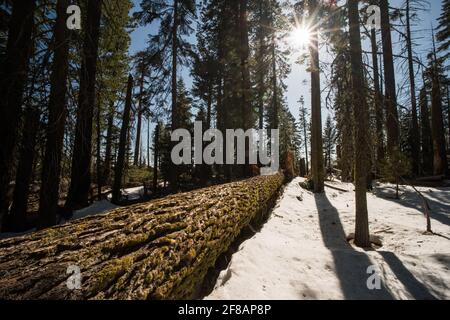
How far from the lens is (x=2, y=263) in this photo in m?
1.70

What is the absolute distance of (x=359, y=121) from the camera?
15.6ft

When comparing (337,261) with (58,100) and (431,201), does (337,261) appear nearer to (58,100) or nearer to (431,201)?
(58,100)

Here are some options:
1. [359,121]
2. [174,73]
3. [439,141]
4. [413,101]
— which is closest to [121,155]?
[174,73]

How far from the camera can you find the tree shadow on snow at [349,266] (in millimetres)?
3029

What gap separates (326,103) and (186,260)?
474 cm

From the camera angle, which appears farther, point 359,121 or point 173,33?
point 173,33

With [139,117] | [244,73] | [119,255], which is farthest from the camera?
[139,117]

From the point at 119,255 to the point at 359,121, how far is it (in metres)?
4.75

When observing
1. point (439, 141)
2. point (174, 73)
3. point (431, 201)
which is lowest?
point (431, 201)

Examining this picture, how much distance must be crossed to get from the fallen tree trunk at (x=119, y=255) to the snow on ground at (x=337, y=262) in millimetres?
575

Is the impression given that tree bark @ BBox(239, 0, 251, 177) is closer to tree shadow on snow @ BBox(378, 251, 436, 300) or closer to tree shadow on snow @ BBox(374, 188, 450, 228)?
tree shadow on snow @ BBox(374, 188, 450, 228)

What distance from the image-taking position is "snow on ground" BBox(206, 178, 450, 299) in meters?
2.98

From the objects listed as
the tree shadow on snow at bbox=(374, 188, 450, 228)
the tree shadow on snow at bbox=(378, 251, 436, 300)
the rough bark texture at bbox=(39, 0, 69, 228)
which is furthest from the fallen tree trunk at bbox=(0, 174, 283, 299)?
the tree shadow on snow at bbox=(374, 188, 450, 228)
